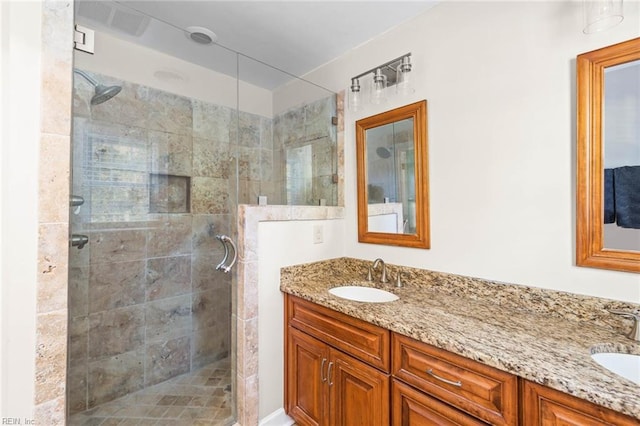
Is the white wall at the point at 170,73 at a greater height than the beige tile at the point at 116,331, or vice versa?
the white wall at the point at 170,73

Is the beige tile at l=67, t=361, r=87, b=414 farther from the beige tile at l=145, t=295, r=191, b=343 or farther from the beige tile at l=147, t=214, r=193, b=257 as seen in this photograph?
the beige tile at l=147, t=214, r=193, b=257

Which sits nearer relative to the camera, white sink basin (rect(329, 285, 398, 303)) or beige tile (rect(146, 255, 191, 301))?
white sink basin (rect(329, 285, 398, 303))

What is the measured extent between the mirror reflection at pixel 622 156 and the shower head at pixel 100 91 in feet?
7.59

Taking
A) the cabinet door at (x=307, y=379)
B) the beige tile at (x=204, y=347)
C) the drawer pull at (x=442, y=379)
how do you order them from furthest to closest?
the beige tile at (x=204, y=347), the cabinet door at (x=307, y=379), the drawer pull at (x=442, y=379)

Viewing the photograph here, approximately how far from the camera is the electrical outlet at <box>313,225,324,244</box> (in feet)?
6.44

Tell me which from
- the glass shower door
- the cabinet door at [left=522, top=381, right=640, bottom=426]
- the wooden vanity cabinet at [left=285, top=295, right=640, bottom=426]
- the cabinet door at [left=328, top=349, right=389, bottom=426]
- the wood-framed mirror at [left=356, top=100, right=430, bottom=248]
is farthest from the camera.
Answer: the wood-framed mirror at [left=356, top=100, right=430, bottom=248]

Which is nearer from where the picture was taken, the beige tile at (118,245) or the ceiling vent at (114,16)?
the ceiling vent at (114,16)

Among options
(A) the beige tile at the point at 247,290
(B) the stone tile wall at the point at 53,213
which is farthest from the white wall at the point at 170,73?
(A) the beige tile at the point at 247,290

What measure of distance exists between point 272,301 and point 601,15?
199cm

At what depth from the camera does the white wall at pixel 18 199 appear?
1.01m

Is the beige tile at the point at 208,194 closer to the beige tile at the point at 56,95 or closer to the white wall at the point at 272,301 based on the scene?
the white wall at the point at 272,301

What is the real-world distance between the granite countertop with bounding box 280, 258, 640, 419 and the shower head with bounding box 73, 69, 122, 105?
140 cm

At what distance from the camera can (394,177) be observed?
185cm

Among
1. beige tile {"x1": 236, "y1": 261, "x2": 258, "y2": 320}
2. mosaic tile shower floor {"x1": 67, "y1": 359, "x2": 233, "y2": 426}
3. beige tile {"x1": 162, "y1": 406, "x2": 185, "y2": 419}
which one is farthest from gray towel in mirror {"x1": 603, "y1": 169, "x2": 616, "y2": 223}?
beige tile {"x1": 162, "y1": 406, "x2": 185, "y2": 419}
